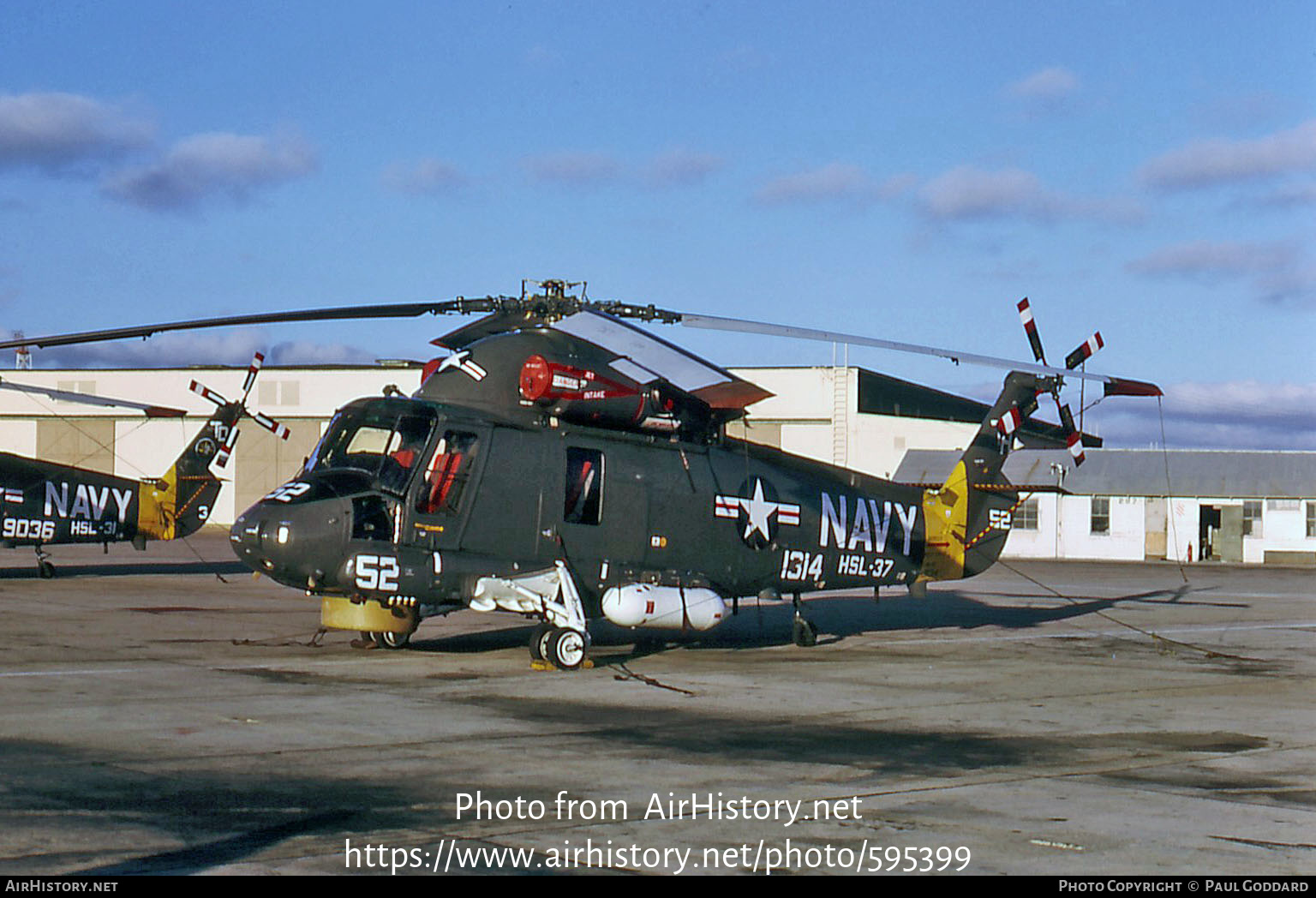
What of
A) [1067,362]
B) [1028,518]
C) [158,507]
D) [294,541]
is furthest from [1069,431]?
[1028,518]

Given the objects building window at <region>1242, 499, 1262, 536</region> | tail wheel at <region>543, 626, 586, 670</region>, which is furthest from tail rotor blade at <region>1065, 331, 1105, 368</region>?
building window at <region>1242, 499, 1262, 536</region>

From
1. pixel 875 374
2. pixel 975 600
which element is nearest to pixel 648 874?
pixel 975 600

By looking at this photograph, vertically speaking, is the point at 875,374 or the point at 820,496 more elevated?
the point at 875,374

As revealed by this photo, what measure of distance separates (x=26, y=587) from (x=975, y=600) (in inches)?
810

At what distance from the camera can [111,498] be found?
3228cm

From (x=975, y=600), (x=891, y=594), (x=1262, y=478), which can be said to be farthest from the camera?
(x=1262, y=478)

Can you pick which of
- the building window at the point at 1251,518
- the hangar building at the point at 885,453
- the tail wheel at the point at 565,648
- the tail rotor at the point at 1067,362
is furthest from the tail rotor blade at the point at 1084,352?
the building window at the point at 1251,518

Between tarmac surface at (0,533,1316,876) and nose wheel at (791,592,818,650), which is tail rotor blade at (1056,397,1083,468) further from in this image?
nose wheel at (791,592,818,650)

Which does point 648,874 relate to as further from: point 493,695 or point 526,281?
point 526,281

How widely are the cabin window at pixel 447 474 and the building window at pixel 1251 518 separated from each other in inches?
2047

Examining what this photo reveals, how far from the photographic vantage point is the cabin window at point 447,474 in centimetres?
1623

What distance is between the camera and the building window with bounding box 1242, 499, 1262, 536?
197ft

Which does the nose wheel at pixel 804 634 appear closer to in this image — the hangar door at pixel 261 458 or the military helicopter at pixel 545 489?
the military helicopter at pixel 545 489

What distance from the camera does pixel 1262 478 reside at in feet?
200
